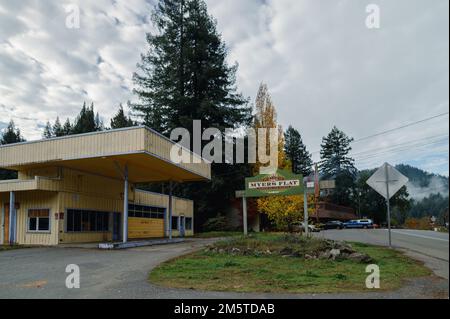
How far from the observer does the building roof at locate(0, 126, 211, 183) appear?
21328mm

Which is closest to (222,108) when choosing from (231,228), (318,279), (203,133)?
(203,133)

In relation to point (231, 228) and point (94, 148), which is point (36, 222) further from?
point (231, 228)

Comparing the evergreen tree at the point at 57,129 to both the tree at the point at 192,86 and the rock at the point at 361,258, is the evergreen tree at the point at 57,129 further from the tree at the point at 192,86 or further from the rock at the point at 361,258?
the rock at the point at 361,258

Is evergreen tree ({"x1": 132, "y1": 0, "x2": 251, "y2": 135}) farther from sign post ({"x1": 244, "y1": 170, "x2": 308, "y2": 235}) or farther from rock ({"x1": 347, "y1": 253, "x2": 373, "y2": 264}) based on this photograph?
rock ({"x1": 347, "y1": 253, "x2": 373, "y2": 264})

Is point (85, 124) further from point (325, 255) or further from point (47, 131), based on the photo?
point (325, 255)

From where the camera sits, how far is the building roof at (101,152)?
2133cm

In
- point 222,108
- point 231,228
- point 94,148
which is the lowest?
point 231,228

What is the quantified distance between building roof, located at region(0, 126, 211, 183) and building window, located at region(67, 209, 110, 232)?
2949 mm

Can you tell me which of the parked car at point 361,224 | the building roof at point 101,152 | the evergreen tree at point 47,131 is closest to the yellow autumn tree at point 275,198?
the building roof at point 101,152

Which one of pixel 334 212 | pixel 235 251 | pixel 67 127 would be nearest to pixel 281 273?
pixel 235 251

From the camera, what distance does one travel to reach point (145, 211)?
36125 millimetres

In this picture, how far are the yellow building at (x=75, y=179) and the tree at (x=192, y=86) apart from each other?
13.9 m

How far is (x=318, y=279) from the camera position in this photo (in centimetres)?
1002
